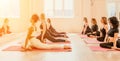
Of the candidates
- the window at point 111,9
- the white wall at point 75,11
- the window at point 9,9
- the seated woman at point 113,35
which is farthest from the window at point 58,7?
the seated woman at point 113,35

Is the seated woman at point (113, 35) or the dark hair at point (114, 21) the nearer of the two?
the seated woman at point (113, 35)

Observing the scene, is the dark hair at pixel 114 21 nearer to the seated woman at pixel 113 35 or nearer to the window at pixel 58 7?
the seated woman at pixel 113 35

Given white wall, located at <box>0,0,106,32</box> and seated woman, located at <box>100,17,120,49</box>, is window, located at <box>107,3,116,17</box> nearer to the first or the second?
white wall, located at <box>0,0,106,32</box>

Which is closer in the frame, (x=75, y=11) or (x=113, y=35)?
(x=113, y=35)

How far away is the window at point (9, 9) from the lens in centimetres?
1327

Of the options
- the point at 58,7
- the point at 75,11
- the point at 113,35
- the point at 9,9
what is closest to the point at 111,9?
the point at 75,11

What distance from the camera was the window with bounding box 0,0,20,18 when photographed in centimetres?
1327

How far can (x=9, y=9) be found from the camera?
44.0ft

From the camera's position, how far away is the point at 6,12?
44.0 ft

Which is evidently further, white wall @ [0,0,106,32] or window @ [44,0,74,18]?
window @ [44,0,74,18]

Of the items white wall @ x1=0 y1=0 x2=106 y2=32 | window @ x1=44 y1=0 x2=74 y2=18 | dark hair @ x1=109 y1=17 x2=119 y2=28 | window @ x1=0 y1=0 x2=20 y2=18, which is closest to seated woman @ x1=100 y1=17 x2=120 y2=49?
dark hair @ x1=109 y1=17 x2=119 y2=28

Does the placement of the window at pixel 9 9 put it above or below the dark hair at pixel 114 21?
above

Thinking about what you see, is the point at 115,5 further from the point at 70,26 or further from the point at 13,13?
the point at 13,13

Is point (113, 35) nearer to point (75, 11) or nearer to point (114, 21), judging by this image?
point (114, 21)
